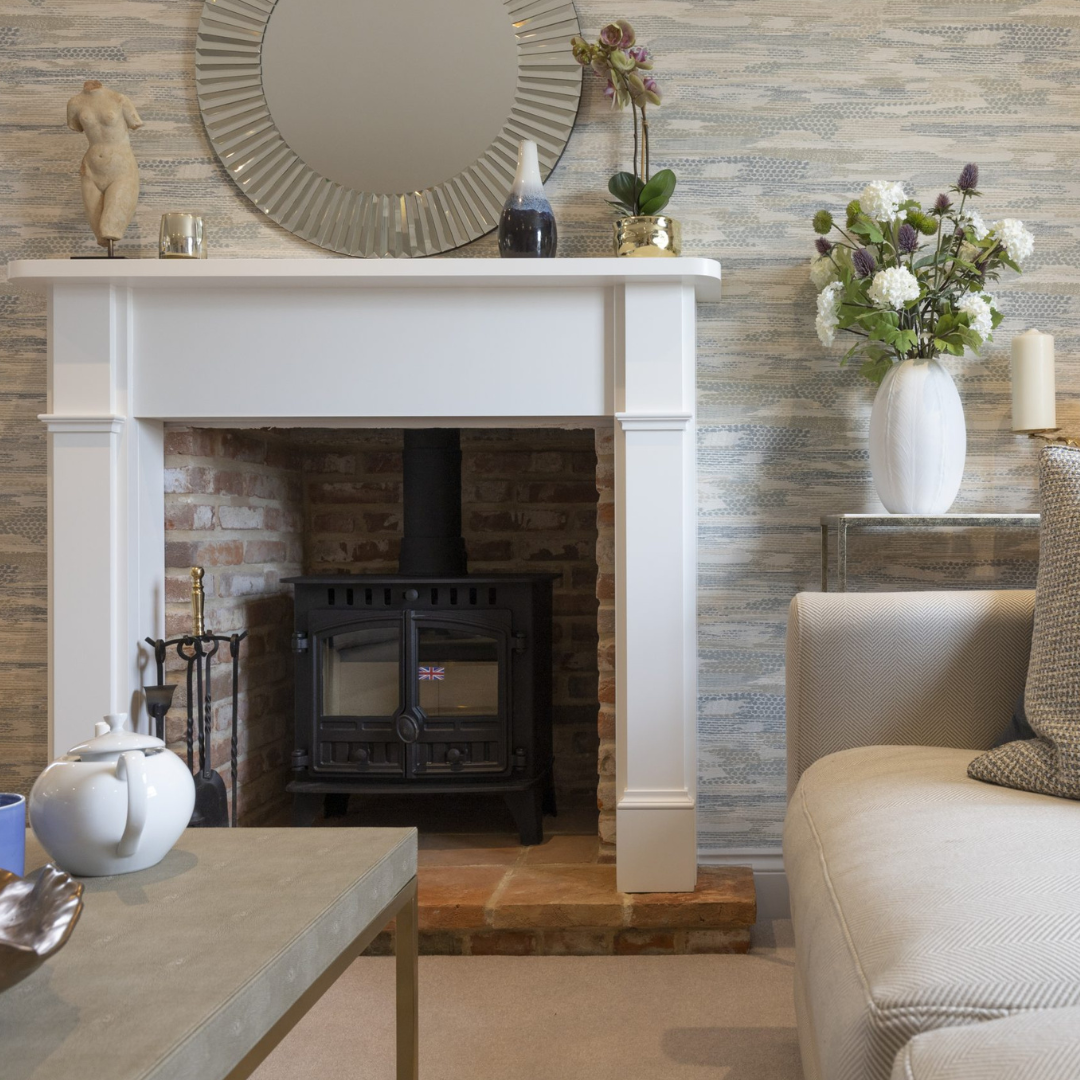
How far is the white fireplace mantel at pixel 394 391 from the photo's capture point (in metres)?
2.21

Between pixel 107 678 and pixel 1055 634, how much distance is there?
181 centimetres

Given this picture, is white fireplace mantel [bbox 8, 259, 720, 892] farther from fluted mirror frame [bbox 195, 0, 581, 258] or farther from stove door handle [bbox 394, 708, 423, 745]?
stove door handle [bbox 394, 708, 423, 745]

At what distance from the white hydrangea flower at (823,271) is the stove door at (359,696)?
1.20m

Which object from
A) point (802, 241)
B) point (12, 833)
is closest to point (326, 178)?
point (802, 241)

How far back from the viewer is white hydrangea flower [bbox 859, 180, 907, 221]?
7.19ft

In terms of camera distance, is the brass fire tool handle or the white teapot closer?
the white teapot

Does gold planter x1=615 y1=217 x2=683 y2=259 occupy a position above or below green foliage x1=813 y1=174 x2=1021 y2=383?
above

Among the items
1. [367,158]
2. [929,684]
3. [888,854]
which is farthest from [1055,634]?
[367,158]

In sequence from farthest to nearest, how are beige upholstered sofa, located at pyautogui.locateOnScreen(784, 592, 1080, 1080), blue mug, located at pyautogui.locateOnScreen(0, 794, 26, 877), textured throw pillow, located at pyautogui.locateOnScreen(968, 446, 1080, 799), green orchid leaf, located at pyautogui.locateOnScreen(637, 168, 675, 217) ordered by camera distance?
green orchid leaf, located at pyautogui.locateOnScreen(637, 168, 675, 217) < textured throw pillow, located at pyautogui.locateOnScreen(968, 446, 1080, 799) < blue mug, located at pyautogui.locateOnScreen(0, 794, 26, 877) < beige upholstered sofa, located at pyautogui.locateOnScreen(784, 592, 1080, 1080)

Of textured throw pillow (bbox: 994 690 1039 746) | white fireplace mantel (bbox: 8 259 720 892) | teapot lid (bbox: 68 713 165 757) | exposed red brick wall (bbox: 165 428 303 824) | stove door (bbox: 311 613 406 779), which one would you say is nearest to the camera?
teapot lid (bbox: 68 713 165 757)

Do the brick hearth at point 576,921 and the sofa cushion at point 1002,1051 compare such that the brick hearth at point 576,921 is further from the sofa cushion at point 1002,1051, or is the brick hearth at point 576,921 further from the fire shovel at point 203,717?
the sofa cushion at point 1002,1051

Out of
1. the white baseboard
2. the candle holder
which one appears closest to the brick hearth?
the white baseboard

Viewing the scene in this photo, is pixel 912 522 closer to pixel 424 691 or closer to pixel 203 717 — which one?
pixel 424 691

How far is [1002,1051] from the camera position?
66 centimetres
